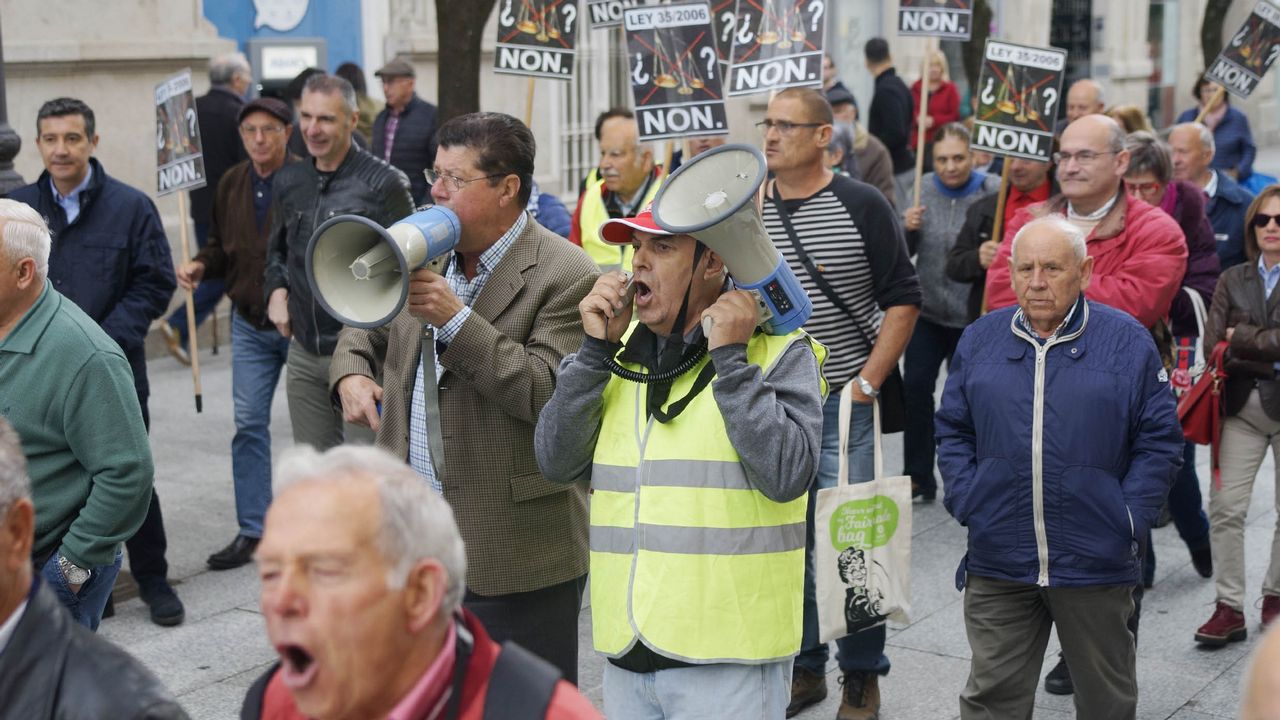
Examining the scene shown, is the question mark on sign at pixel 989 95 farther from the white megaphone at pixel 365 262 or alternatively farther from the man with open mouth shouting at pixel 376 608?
the man with open mouth shouting at pixel 376 608

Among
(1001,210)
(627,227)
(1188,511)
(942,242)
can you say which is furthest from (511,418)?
(942,242)

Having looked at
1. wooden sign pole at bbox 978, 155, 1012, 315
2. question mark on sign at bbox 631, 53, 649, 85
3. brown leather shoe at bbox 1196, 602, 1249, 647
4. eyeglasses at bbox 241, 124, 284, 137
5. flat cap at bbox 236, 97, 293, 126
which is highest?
question mark on sign at bbox 631, 53, 649, 85

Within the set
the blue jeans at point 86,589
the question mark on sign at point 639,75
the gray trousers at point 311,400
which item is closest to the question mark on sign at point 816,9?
the question mark on sign at point 639,75

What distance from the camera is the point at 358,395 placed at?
4.50 metres

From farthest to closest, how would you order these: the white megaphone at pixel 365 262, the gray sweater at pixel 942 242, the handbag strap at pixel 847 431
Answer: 1. the gray sweater at pixel 942 242
2. the handbag strap at pixel 847 431
3. the white megaphone at pixel 365 262

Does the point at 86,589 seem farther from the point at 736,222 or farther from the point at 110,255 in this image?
the point at 110,255

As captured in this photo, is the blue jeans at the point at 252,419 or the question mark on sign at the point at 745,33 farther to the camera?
the question mark on sign at the point at 745,33

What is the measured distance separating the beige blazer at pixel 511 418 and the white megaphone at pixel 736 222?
0.69 metres

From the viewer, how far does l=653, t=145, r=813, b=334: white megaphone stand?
3641 mm

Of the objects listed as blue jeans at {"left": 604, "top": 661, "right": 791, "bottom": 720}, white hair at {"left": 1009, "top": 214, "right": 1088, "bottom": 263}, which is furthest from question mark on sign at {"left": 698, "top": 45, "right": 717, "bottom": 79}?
blue jeans at {"left": 604, "top": 661, "right": 791, "bottom": 720}

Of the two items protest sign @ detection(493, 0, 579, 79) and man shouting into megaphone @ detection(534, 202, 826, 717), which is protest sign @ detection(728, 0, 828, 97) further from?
man shouting into megaphone @ detection(534, 202, 826, 717)

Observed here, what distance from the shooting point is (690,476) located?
11.9 feet

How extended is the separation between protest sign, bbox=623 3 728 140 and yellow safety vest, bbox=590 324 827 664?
3.99 m

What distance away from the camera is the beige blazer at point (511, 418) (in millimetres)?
4250
